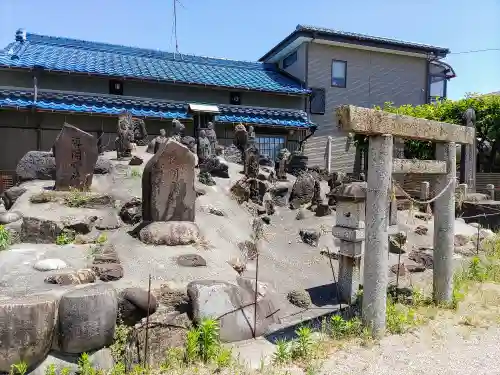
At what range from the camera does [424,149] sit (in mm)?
16906

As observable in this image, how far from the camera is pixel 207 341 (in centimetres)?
493

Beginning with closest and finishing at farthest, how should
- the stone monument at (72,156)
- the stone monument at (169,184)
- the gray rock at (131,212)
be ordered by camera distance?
the stone monument at (169,184)
the gray rock at (131,212)
the stone monument at (72,156)

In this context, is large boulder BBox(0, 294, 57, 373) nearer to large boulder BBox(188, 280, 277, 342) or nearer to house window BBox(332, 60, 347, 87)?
large boulder BBox(188, 280, 277, 342)

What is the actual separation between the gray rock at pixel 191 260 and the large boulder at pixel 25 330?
2.40m

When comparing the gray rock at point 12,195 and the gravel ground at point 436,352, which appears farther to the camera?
the gray rock at point 12,195

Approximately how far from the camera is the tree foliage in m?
15.6

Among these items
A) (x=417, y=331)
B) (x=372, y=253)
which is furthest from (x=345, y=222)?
(x=417, y=331)

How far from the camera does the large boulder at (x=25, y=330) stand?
4336 mm

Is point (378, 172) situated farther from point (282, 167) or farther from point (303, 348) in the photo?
point (282, 167)

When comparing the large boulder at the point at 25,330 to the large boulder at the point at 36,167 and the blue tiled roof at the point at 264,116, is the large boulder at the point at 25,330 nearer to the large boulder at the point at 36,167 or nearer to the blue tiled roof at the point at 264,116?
the large boulder at the point at 36,167

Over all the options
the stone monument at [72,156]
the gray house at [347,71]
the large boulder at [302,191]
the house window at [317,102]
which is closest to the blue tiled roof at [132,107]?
the house window at [317,102]

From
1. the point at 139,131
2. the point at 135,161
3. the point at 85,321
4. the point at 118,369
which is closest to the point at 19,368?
the point at 85,321

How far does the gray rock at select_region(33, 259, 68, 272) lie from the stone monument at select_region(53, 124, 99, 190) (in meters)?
3.79

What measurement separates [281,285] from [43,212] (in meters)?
5.06
